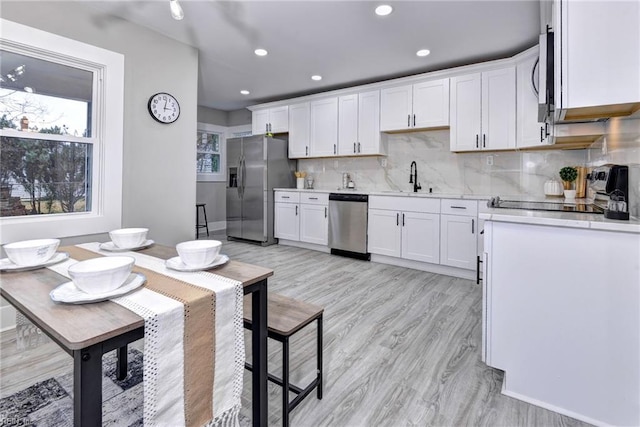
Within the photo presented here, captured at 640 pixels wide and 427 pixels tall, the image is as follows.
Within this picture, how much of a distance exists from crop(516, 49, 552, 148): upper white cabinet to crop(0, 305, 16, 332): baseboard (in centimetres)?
485

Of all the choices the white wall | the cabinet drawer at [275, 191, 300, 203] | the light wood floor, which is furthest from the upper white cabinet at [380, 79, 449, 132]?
the white wall

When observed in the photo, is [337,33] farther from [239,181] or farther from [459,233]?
[239,181]

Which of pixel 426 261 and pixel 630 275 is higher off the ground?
pixel 630 275

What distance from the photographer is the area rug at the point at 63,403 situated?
57.7 inches

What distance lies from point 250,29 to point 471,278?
11.6ft

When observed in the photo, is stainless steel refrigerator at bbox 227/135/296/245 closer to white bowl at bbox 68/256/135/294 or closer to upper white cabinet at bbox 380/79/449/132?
upper white cabinet at bbox 380/79/449/132

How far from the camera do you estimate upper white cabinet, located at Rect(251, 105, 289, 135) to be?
5383 millimetres

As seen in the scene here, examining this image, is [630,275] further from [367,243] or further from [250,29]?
[250,29]

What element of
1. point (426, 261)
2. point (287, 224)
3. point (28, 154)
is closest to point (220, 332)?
point (28, 154)

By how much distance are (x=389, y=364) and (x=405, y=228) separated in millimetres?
2272

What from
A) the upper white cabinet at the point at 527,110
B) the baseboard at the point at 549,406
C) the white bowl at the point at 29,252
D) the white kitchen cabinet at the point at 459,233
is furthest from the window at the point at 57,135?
the upper white cabinet at the point at 527,110

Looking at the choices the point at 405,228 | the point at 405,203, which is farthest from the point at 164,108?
the point at 405,228

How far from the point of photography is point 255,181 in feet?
17.3

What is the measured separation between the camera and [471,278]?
360 cm
